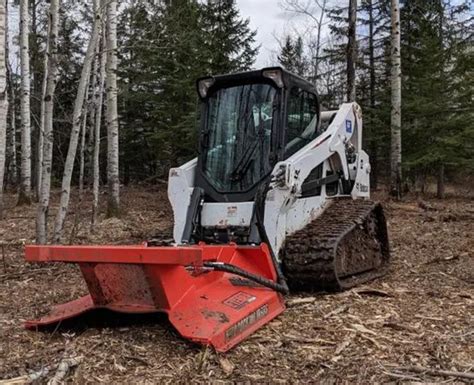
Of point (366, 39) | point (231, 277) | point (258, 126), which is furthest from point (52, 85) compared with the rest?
point (366, 39)

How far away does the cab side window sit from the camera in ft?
18.6

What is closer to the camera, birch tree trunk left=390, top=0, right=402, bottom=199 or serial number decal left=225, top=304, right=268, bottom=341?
serial number decal left=225, top=304, right=268, bottom=341

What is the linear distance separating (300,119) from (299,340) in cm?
272

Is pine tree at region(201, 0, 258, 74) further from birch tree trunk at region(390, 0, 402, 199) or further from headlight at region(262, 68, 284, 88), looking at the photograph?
headlight at region(262, 68, 284, 88)

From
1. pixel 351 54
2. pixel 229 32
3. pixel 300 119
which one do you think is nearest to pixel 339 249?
pixel 300 119

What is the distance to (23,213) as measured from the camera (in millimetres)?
14383

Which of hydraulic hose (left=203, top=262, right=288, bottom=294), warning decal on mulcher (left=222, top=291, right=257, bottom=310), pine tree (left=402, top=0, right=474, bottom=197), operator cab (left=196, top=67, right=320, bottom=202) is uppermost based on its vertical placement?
pine tree (left=402, top=0, right=474, bottom=197)

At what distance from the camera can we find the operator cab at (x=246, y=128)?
215 inches

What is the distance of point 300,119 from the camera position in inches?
233

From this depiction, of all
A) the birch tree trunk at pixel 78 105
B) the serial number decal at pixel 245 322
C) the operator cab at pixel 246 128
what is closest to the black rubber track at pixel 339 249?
the operator cab at pixel 246 128

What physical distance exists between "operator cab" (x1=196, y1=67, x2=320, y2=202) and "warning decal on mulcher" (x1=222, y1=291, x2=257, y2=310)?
1.31 metres

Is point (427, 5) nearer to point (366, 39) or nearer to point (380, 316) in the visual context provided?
point (366, 39)

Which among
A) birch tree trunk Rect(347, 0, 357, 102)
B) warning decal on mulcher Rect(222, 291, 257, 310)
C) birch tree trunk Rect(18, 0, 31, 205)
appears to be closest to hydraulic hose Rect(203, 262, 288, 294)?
warning decal on mulcher Rect(222, 291, 257, 310)

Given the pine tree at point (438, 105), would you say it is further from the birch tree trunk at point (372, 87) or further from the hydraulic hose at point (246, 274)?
the hydraulic hose at point (246, 274)
